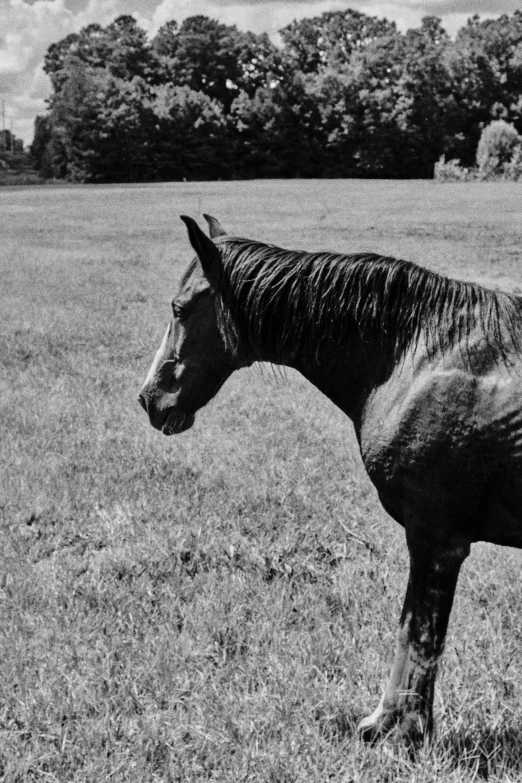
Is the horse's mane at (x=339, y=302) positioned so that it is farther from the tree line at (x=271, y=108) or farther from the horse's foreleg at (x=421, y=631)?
the tree line at (x=271, y=108)

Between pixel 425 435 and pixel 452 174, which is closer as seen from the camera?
pixel 425 435

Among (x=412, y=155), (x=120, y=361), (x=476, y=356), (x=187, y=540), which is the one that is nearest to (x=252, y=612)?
(x=187, y=540)

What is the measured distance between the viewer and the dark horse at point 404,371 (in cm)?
253

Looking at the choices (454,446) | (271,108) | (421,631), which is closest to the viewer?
(454,446)

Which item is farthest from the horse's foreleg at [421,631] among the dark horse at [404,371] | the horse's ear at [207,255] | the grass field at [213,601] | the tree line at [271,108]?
the tree line at [271,108]

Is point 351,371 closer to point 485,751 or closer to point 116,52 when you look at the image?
point 485,751

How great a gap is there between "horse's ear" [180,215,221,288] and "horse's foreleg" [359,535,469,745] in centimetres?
119

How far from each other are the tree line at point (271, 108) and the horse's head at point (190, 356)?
62.3m

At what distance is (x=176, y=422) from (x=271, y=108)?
6997 cm

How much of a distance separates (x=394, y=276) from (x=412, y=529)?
2.97ft

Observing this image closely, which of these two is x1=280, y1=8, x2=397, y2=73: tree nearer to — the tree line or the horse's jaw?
the tree line

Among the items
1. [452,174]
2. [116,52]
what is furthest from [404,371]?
[116,52]

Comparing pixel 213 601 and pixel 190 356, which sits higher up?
pixel 190 356

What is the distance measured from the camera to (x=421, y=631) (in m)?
2.66
